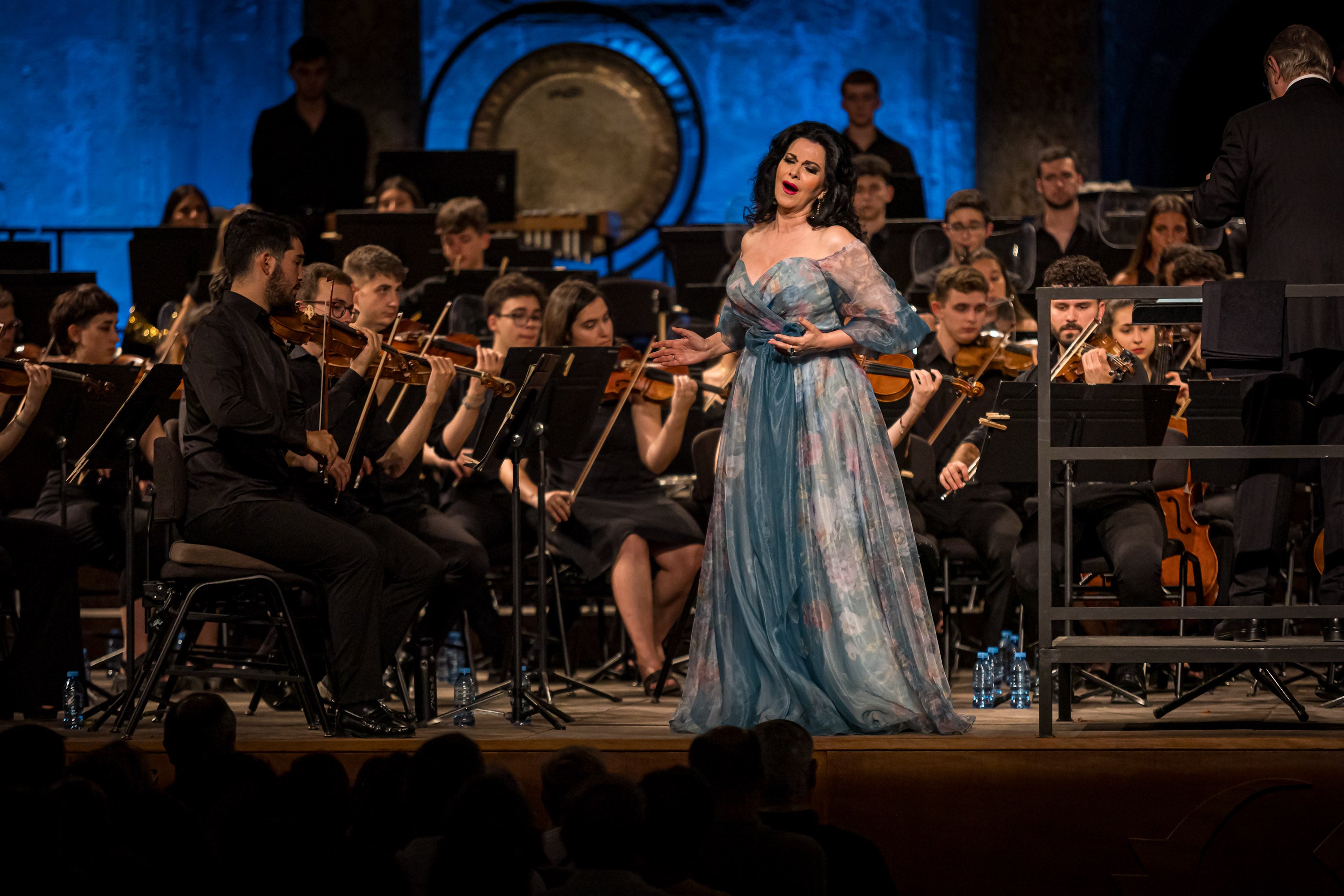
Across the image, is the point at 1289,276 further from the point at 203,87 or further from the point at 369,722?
the point at 203,87

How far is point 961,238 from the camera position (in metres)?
6.82

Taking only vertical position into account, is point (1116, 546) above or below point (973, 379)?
below

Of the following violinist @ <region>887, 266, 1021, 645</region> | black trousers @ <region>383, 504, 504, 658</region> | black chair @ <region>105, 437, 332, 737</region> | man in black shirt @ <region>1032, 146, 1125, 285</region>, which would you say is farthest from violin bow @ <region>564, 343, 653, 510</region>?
man in black shirt @ <region>1032, 146, 1125, 285</region>

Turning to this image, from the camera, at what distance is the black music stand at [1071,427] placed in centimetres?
451

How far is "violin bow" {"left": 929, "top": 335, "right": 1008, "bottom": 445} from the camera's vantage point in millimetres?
5621

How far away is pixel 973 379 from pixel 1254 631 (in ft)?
6.10

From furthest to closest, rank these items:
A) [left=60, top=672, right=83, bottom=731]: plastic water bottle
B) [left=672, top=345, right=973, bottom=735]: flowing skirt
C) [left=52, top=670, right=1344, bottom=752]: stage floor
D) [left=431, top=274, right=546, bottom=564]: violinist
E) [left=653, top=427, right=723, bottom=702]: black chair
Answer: [left=431, top=274, right=546, bottom=564]: violinist < [left=653, top=427, right=723, bottom=702]: black chair < [left=60, top=672, right=83, bottom=731]: plastic water bottle < [left=672, top=345, right=973, bottom=735]: flowing skirt < [left=52, top=670, right=1344, bottom=752]: stage floor

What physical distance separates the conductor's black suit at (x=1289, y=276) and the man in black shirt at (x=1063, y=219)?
276 centimetres

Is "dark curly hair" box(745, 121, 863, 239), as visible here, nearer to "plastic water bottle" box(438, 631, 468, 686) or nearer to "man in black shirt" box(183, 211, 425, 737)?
"man in black shirt" box(183, 211, 425, 737)

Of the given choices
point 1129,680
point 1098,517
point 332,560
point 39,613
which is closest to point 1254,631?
point 1129,680

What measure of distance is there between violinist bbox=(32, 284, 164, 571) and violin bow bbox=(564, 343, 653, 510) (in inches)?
54.0

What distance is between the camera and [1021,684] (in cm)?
475

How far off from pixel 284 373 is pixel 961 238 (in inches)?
134

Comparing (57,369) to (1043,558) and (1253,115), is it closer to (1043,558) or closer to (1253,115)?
(1043,558)
